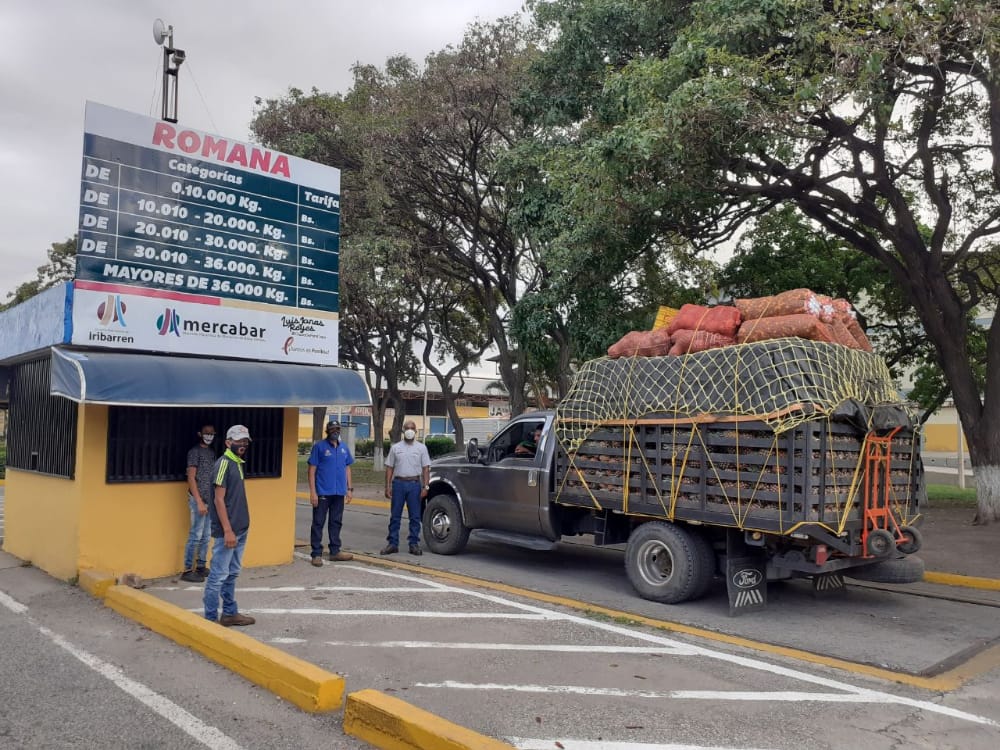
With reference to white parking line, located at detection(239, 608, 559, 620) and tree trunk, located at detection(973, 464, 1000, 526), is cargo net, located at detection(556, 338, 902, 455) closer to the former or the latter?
white parking line, located at detection(239, 608, 559, 620)

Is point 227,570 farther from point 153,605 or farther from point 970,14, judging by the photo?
point 970,14

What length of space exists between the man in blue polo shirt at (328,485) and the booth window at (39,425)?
2.53 metres

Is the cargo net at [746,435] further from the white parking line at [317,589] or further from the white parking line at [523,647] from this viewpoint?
the white parking line at [317,589]

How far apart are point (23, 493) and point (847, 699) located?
8897 millimetres

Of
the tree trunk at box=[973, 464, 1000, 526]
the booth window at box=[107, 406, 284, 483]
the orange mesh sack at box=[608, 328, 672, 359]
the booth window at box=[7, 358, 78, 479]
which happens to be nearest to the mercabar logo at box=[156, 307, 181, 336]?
the booth window at box=[107, 406, 284, 483]

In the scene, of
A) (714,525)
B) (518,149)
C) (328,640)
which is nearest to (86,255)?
(328,640)

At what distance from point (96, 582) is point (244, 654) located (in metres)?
2.88

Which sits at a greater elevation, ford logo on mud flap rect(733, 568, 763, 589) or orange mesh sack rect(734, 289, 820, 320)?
orange mesh sack rect(734, 289, 820, 320)

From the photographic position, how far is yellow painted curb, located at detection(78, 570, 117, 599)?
7445 millimetres

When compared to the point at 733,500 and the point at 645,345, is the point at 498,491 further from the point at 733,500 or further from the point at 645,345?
the point at 733,500

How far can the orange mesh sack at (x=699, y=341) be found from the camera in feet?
25.4

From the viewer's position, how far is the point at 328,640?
6219 millimetres

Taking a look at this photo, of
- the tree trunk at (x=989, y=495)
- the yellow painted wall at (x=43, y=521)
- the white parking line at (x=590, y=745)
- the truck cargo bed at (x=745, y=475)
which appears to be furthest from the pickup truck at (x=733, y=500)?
the tree trunk at (x=989, y=495)

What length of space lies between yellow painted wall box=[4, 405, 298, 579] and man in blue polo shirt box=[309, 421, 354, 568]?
0.90 feet
